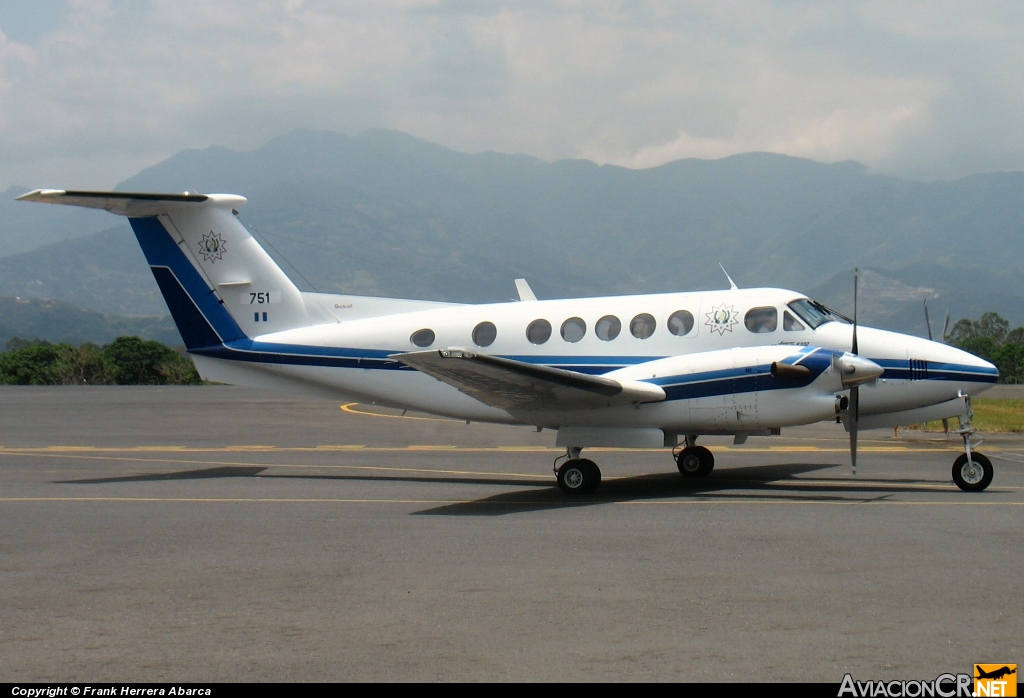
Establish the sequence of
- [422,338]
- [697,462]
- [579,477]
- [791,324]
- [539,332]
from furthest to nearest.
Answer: [422,338] < [697,462] < [539,332] < [791,324] < [579,477]

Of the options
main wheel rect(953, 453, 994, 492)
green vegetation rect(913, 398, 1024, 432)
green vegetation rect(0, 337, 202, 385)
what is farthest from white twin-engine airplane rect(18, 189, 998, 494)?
green vegetation rect(0, 337, 202, 385)

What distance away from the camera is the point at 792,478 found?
632 inches

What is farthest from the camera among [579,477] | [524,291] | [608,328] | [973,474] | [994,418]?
[994,418]

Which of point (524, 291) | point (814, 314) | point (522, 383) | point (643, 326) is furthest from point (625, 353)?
point (524, 291)

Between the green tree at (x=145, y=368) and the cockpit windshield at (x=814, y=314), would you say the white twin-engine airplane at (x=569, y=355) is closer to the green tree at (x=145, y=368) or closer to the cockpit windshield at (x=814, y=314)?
the cockpit windshield at (x=814, y=314)

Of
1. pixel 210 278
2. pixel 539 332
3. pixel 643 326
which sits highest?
pixel 210 278

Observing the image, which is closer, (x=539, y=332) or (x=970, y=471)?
(x=970, y=471)

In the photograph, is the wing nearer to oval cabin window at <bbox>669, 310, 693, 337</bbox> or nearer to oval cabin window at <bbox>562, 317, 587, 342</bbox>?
oval cabin window at <bbox>669, 310, 693, 337</bbox>

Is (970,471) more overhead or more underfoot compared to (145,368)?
more underfoot

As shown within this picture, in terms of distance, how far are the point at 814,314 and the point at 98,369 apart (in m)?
53.1

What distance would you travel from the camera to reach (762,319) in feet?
49.4

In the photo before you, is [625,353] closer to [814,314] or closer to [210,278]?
[814,314]

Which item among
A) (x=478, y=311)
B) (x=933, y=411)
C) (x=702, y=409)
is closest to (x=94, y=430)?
(x=478, y=311)

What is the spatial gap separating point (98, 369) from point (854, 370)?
2138 inches
